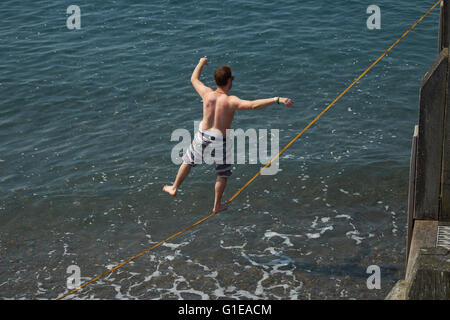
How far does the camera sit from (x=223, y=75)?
27.2ft

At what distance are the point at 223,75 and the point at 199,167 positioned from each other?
233 inches

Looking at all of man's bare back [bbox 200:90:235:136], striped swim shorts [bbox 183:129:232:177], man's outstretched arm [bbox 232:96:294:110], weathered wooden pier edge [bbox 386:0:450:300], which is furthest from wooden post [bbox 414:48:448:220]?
striped swim shorts [bbox 183:129:232:177]

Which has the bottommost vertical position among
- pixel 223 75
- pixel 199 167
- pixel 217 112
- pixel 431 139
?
pixel 199 167

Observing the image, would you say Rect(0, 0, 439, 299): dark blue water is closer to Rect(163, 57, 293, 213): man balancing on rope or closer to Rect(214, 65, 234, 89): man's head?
Rect(163, 57, 293, 213): man balancing on rope

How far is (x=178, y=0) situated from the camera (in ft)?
76.8

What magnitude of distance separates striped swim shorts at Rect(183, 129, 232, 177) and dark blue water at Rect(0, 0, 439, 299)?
2123 mm

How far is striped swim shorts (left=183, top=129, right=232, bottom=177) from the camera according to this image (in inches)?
351

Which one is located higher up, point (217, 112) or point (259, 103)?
point (259, 103)

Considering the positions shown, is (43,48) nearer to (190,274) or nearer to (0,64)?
(0,64)

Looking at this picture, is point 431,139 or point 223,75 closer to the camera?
point 431,139

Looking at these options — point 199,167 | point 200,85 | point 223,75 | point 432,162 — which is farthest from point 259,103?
point 199,167

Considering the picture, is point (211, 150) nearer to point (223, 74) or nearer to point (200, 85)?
point (200, 85)

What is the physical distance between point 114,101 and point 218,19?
6238mm

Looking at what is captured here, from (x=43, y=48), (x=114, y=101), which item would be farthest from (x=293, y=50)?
(x=43, y=48)
